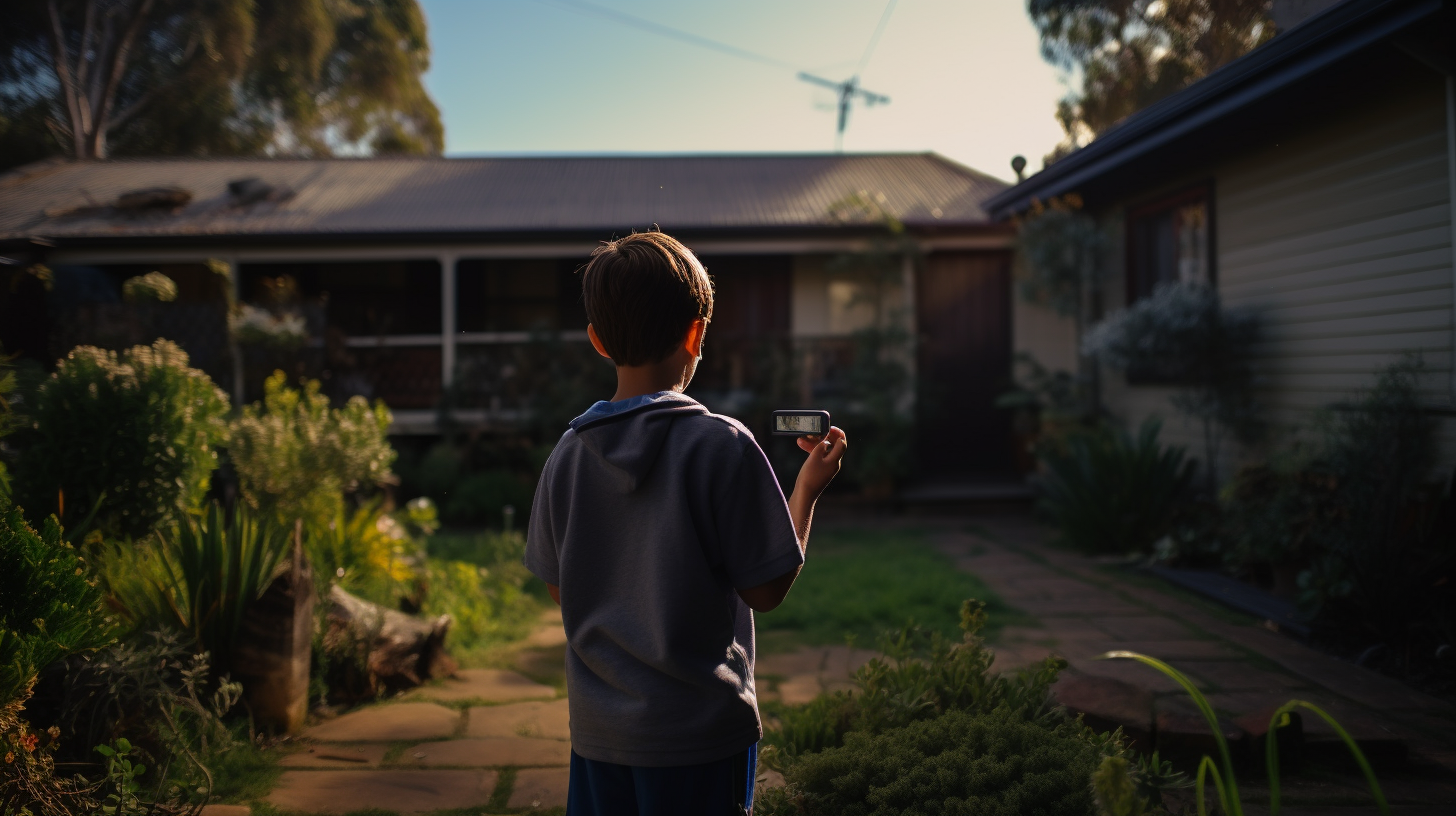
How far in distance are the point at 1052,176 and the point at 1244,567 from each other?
3682mm

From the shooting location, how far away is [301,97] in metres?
23.7

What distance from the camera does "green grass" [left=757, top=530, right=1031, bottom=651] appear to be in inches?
187

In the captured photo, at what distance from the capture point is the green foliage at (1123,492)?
6.75m

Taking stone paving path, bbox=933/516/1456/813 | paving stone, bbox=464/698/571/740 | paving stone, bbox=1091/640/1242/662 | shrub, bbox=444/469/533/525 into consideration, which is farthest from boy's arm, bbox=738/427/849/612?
shrub, bbox=444/469/533/525

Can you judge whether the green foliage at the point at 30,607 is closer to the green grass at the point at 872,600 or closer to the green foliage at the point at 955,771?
the green foliage at the point at 955,771

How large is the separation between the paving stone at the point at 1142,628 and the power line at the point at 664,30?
15144mm

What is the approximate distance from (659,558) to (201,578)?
237 centimetres

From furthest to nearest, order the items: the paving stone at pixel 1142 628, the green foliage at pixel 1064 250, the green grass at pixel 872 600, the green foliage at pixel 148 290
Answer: the green foliage at pixel 1064 250 → the green foliage at pixel 148 290 → the green grass at pixel 872 600 → the paving stone at pixel 1142 628

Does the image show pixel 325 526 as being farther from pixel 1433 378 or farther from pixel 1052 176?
pixel 1052 176

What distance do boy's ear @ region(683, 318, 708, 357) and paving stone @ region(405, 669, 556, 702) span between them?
261cm

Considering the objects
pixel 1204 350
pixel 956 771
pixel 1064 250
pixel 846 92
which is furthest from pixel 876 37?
pixel 956 771

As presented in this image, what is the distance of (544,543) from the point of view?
163 cm

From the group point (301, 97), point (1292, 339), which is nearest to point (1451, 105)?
point (1292, 339)

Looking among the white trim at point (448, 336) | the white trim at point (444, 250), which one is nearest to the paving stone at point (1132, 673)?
the white trim at point (444, 250)
